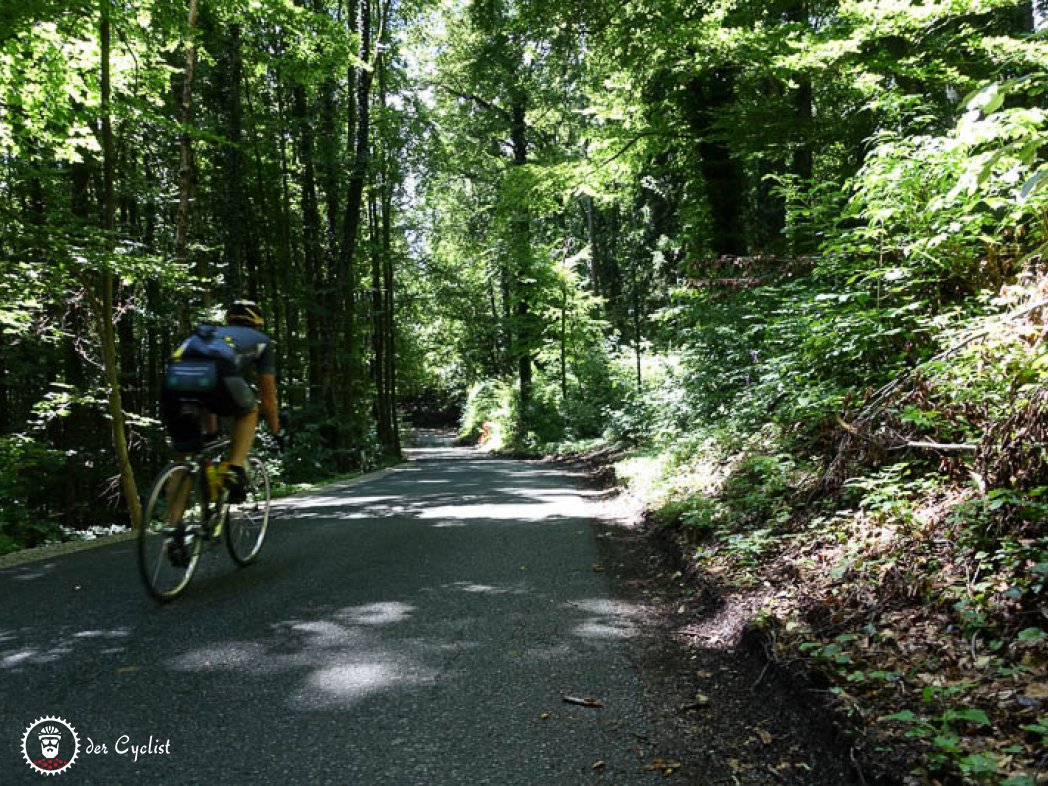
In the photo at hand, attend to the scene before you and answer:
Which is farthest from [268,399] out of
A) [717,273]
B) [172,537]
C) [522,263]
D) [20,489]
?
[522,263]

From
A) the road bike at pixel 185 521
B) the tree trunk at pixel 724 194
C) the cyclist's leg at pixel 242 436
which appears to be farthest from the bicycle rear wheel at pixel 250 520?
the tree trunk at pixel 724 194

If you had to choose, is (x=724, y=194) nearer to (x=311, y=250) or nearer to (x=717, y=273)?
(x=717, y=273)

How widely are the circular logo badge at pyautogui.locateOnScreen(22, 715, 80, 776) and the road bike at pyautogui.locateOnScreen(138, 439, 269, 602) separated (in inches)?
56.5

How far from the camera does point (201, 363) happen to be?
163 inches

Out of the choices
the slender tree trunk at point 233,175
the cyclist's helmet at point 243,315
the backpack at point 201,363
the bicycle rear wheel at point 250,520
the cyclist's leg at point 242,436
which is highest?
the slender tree trunk at point 233,175

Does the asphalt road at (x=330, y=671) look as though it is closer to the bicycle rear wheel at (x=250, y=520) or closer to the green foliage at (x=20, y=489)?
the bicycle rear wheel at (x=250, y=520)

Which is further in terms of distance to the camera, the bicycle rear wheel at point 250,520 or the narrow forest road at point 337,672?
the bicycle rear wheel at point 250,520

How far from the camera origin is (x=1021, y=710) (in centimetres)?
217

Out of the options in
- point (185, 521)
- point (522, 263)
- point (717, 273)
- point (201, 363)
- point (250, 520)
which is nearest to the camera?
point (201, 363)

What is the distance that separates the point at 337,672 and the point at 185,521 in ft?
6.55

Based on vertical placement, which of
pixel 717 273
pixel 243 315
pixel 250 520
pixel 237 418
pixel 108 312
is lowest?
pixel 250 520

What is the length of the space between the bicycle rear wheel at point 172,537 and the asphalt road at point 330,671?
174 millimetres

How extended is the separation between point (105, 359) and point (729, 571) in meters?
7.82

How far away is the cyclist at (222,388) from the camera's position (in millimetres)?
4113
